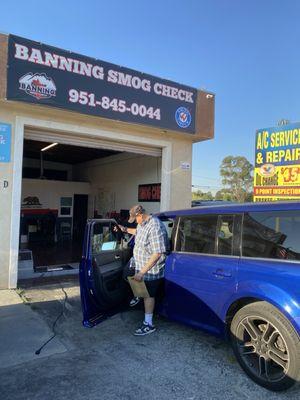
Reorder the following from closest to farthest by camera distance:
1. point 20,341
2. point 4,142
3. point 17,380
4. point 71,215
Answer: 1. point 17,380
2. point 20,341
3. point 4,142
4. point 71,215

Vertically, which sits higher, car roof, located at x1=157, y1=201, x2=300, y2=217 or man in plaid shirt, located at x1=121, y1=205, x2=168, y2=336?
car roof, located at x1=157, y1=201, x2=300, y2=217

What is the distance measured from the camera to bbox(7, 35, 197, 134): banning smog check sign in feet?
20.6

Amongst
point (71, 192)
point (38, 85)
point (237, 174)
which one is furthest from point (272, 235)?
point (237, 174)

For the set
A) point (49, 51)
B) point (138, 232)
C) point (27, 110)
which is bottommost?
point (138, 232)

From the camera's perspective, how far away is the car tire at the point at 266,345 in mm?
3021

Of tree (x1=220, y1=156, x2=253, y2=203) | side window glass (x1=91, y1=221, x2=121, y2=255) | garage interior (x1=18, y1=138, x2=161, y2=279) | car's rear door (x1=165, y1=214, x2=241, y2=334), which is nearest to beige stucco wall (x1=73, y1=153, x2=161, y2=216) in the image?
garage interior (x1=18, y1=138, x2=161, y2=279)

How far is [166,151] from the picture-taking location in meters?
8.71

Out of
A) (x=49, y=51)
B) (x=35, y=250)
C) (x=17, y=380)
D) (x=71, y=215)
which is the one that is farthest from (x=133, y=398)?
(x=71, y=215)

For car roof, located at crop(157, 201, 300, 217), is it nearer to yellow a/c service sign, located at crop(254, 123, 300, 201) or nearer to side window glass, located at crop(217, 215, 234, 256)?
side window glass, located at crop(217, 215, 234, 256)

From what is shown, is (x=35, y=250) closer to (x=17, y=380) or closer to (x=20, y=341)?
(x=20, y=341)

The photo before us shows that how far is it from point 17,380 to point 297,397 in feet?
8.32

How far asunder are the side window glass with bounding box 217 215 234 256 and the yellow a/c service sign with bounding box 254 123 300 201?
4.57m

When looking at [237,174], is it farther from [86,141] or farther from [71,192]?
[86,141]

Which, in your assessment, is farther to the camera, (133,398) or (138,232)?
(138,232)
